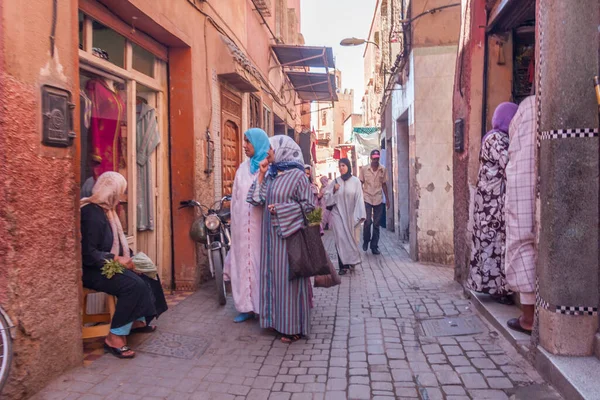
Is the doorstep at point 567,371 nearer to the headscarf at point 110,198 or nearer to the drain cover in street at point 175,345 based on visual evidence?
the drain cover in street at point 175,345

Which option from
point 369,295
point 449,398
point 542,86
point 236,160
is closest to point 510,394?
point 449,398

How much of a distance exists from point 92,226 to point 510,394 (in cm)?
301

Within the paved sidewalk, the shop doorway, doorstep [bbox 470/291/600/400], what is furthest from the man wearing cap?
doorstep [bbox 470/291/600/400]

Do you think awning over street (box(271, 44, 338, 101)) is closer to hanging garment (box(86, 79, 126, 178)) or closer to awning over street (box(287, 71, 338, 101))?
awning over street (box(287, 71, 338, 101))

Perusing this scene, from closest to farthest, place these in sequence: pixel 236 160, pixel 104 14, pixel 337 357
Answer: pixel 337 357
pixel 104 14
pixel 236 160

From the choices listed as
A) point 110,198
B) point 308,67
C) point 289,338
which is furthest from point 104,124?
point 308,67

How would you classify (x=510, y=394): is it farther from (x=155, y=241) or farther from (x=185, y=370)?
(x=155, y=241)

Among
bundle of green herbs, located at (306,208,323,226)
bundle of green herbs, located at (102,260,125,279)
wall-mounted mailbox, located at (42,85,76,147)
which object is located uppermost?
wall-mounted mailbox, located at (42,85,76,147)

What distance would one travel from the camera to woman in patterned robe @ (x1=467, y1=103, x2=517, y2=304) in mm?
4230

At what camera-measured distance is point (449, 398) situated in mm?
3051

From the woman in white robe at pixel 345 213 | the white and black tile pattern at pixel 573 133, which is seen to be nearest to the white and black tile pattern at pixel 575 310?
the white and black tile pattern at pixel 573 133

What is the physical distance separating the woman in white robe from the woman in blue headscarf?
8.75ft

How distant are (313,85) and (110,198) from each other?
11.7 m

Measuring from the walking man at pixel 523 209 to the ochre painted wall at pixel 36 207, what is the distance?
9.96 ft
